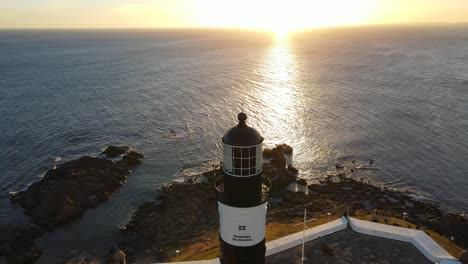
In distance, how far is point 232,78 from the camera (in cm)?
10262

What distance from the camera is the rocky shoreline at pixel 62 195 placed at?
104 ft

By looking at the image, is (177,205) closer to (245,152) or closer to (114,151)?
(114,151)

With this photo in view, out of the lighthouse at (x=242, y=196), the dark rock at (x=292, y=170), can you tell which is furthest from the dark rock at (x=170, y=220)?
the lighthouse at (x=242, y=196)

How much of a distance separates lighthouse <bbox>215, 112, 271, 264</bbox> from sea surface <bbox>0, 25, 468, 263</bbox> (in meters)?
23.1

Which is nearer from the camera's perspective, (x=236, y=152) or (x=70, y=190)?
(x=236, y=152)

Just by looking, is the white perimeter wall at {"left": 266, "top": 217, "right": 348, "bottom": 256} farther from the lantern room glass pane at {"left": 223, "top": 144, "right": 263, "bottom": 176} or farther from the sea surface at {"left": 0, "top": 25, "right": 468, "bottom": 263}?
the sea surface at {"left": 0, "top": 25, "right": 468, "bottom": 263}

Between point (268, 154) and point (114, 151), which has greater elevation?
point (114, 151)

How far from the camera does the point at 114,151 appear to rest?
167ft

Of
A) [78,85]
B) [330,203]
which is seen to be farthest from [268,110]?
[78,85]

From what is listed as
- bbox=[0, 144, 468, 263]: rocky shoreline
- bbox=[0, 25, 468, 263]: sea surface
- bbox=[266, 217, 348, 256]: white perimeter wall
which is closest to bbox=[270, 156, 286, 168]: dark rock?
bbox=[0, 144, 468, 263]: rocky shoreline

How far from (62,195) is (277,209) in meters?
22.5

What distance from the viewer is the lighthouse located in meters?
10.8

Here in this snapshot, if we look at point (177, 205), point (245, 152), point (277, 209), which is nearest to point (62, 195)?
point (177, 205)

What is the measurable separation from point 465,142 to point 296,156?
24.9m
